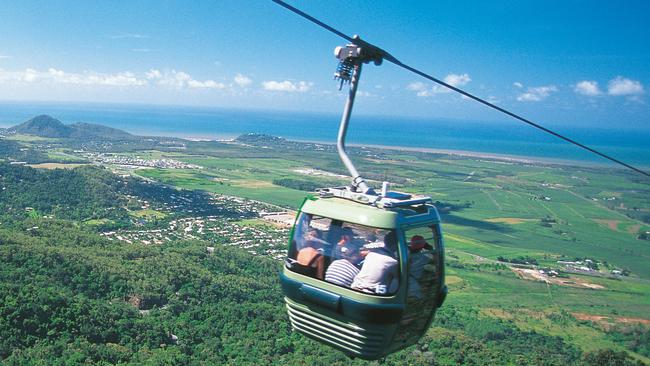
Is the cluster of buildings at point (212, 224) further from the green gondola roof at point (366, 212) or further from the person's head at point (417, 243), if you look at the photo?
the person's head at point (417, 243)

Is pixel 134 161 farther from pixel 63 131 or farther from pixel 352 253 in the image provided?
pixel 352 253

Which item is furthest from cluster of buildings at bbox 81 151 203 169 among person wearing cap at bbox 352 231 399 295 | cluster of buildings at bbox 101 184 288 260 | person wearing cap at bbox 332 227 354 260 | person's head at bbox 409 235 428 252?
person wearing cap at bbox 352 231 399 295

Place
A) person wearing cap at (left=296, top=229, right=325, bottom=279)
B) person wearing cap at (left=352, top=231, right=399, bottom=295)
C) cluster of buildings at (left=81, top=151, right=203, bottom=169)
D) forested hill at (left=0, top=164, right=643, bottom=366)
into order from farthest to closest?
cluster of buildings at (left=81, top=151, right=203, bottom=169), forested hill at (left=0, top=164, right=643, bottom=366), person wearing cap at (left=296, top=229, right=325, bottom=279), person wearing cap at (left=352, top=231, right=399, bottom=295)

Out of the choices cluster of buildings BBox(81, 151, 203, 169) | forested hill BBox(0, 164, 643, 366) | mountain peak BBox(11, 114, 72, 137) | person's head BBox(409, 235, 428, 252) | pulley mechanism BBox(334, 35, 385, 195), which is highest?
pulley mechanism BBox(334, 35, 385, 195)

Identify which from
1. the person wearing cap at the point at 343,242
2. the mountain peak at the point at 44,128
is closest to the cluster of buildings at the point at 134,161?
the mountain peak at the point at 44,128

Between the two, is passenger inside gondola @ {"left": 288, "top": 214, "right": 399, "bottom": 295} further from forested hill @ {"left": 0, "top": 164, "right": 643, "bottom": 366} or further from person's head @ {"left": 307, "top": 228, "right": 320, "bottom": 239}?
forested hill @ {"left": 0, "top": 164, "right": 643, "bottom": 366}

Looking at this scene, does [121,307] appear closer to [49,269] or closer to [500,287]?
[49,269]

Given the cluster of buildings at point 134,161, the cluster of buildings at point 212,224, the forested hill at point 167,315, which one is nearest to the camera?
the forested hill at point 167,315

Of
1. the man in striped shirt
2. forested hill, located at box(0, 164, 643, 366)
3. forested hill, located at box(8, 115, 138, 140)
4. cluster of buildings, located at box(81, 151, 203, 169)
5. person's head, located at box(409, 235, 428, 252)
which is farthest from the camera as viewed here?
forested hill, located at box(8, 115, 138, 140)
